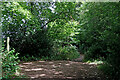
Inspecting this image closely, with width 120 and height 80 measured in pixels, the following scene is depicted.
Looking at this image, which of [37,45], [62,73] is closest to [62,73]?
[62,73]

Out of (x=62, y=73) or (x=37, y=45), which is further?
(x=37, y=45)

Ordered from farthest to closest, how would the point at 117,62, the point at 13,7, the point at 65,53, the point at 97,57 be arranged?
the point at 65,53, the point at 97,57, the point at 13,7, the point at 117,62

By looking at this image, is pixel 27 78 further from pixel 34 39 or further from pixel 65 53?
pixel 65 53

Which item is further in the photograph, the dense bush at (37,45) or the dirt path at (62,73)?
the dense bush at (37,45)

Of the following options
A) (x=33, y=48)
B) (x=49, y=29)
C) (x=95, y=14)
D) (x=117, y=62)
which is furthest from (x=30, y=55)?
(x=117, y=62)

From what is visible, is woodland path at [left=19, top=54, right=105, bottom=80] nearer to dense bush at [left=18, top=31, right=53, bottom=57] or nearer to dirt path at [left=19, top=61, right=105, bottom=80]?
dirt path at [left=19, top=61, right=105, bottom=80]

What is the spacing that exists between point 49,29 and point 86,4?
2410 mm

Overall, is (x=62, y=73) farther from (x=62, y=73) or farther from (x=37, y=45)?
(x=37, y=45)

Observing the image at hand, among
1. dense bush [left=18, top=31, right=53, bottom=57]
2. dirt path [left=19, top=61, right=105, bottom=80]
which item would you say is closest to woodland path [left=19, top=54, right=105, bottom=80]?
dirt path [left=19, top=61, right=105, bottom=80]

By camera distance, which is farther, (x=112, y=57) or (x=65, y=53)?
(x=65, y=53)

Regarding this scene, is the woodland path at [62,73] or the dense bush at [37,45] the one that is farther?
the dense bush at [37,45]

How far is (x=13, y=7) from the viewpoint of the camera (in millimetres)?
3283

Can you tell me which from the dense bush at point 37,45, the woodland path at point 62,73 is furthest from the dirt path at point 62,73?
the dense bush at point 37,45

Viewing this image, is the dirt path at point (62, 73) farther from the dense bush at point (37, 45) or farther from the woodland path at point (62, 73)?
the dense bush at point (37, 45)
